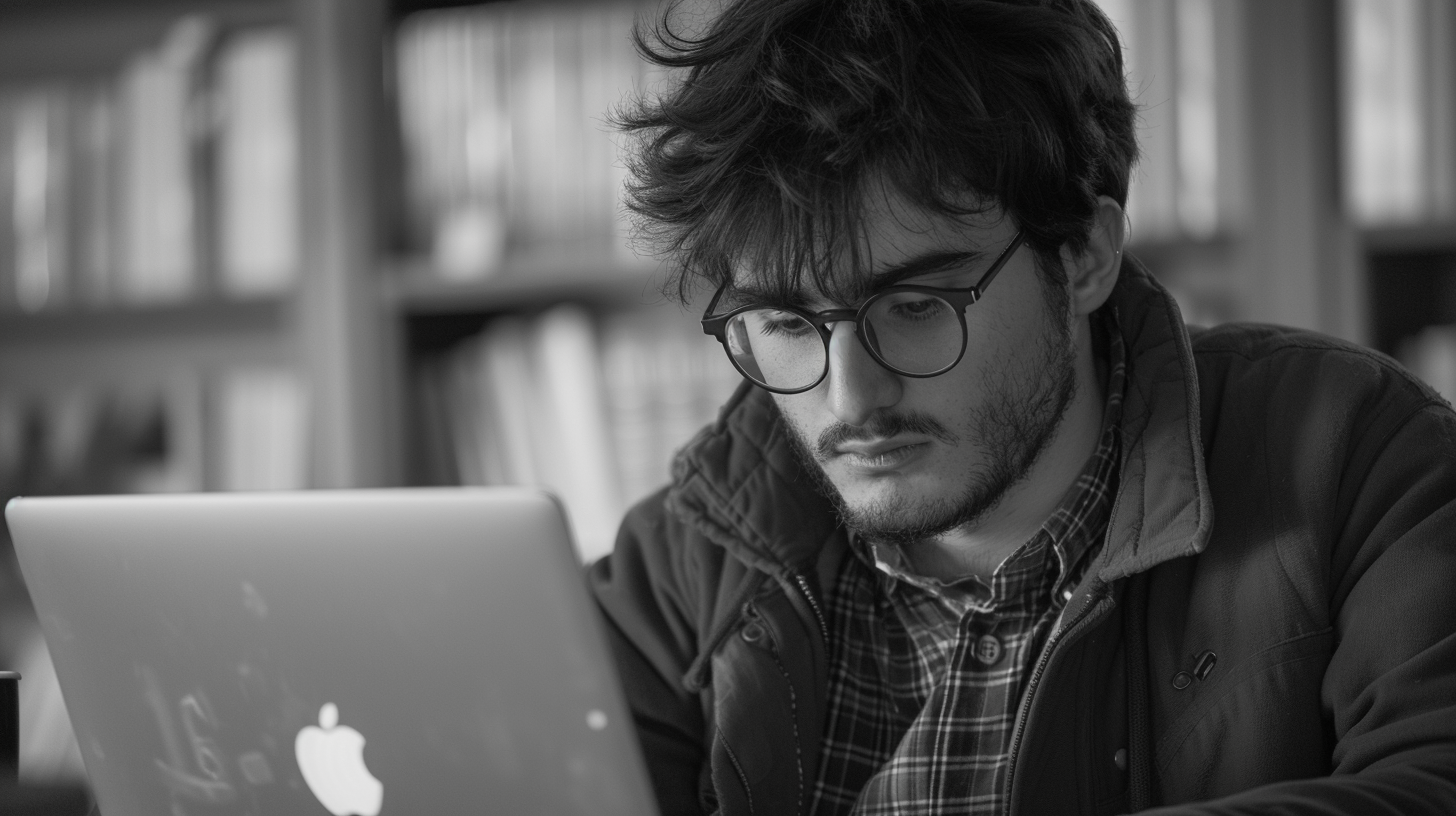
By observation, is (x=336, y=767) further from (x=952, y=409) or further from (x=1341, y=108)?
(x=1341, y=108)

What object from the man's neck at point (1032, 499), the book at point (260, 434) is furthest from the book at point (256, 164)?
the man's neck at point (1032, 499)

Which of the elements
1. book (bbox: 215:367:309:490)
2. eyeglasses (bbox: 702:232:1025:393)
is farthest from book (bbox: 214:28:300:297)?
eyeglasses (bbox: 702:232:1025:393)

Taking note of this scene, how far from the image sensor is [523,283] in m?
1.89

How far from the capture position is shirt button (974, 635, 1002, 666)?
3.80 ft

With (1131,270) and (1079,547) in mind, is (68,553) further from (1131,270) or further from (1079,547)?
(1131,270)

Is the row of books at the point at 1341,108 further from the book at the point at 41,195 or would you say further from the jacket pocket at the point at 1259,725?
the book at the point at 41,195

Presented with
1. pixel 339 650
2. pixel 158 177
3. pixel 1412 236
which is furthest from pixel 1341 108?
pixel 158 177

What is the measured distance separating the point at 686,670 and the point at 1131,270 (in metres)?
0.54

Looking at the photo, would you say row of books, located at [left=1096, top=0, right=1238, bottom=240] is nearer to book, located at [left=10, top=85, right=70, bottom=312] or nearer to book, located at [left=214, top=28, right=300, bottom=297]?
book, located at [left=214, top=28, right=300, bottom=297]

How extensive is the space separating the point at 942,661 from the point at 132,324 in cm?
152

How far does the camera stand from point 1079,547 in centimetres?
116

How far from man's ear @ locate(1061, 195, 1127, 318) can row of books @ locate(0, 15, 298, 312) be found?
4.03 ft

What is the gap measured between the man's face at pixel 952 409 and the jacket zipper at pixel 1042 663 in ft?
0.44

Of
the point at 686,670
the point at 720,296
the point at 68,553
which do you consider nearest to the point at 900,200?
the point at 720,296
